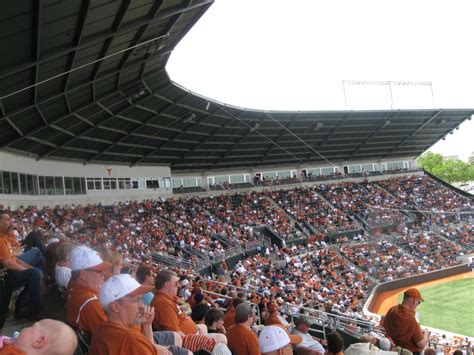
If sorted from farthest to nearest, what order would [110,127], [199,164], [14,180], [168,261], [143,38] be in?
[199,164], [110,127], [14,180], [168,261], [143,38]

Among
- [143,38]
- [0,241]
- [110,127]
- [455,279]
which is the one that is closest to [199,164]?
[110,127]

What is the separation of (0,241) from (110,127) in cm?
2033

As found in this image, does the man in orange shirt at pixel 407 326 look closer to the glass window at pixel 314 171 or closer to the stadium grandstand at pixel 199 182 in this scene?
the stadium grandstand at pixel 199 182

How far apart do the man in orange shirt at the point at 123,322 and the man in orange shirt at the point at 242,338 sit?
1.51 metres

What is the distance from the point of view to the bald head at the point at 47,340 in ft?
7.42

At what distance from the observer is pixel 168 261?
2056 centimetres

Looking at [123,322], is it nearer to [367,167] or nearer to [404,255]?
[404,255]

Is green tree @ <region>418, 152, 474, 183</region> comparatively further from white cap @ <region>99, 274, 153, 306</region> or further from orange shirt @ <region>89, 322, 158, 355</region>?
orange shirt @ <region>89, 322, 158, 355</region>

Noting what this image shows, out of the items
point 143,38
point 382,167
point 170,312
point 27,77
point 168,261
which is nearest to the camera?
point 170,312

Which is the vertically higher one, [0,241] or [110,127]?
[110,127]

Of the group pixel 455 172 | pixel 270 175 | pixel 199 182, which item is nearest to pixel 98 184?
pixel 199 182

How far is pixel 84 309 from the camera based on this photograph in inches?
148

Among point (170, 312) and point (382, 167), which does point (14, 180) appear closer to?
point (170, 312)

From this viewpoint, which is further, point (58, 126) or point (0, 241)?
point (58, 126)
